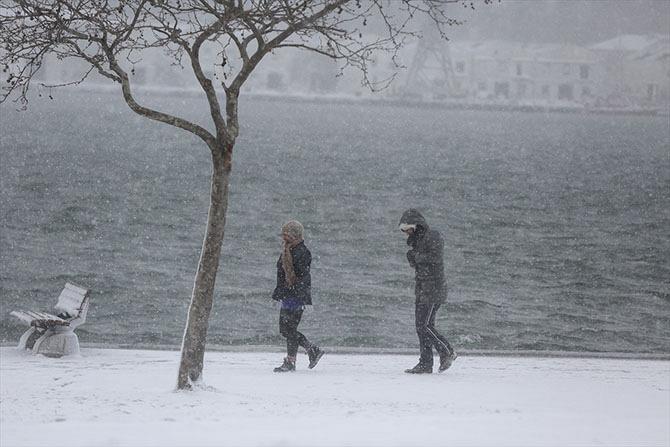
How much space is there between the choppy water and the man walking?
6.58 metres

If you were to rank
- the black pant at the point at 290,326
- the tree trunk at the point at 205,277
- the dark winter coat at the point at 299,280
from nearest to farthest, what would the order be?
the tree trunk at the point at 205,277 < the dark winter coat at the point at 299,280 < the black pant at the point at 290,326

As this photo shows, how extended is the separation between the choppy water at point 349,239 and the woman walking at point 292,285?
637 centimetres

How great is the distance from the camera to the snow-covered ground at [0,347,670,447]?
300 inches

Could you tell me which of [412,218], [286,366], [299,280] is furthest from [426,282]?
[286,366]

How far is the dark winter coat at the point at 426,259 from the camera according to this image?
34.2 ft

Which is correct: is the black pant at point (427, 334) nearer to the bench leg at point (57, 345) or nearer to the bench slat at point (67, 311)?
the bench leg at point (57, 345)

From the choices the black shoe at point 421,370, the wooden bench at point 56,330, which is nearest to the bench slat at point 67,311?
the wooden bench at point 56,330

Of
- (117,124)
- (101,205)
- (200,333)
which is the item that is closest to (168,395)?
(200,333)

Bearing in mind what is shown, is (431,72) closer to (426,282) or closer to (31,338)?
(31,338)

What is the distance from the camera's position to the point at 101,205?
36.0 m

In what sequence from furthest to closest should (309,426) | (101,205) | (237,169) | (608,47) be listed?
(608,47) < (237,169) < (101,205) < (309,426)

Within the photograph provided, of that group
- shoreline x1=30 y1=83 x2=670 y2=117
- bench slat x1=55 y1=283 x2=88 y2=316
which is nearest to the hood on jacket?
bench slat x1=55 y1=283 x2=88 y2=316

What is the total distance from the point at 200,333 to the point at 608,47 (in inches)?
6770

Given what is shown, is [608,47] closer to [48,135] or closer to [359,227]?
[48,135]
